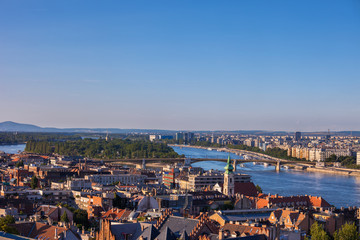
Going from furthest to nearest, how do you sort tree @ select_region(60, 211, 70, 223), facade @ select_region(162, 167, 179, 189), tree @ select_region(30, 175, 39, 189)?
1. facade @ select_region(162, 167, 179, 189)
2. tree @ select_region(30, 175, 39, 189)
3. tree @ select_region(60, 211, 70, 223)

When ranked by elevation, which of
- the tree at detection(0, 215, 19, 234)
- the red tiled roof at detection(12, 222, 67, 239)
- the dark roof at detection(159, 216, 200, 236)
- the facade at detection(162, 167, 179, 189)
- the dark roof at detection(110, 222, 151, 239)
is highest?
the dark roof at detection(159, 216, 200, 236)

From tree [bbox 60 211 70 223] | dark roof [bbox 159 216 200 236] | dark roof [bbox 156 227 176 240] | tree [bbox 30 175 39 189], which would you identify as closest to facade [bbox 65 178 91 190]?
tree [bbox 30 175 39 189]

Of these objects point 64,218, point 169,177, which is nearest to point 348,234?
point 64,218

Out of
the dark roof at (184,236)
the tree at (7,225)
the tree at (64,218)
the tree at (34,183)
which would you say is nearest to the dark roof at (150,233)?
the dark roof at (184,236)

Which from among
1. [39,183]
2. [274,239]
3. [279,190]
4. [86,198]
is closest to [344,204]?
[279,190]

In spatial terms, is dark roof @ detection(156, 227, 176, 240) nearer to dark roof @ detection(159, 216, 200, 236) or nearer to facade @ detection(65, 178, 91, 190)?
dark roof @ detection(159, 216, 200, 236)

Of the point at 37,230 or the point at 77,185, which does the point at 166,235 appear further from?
the point at 77,185

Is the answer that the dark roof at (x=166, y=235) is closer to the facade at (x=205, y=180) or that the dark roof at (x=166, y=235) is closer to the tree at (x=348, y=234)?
the tree at (x=348, y=234)

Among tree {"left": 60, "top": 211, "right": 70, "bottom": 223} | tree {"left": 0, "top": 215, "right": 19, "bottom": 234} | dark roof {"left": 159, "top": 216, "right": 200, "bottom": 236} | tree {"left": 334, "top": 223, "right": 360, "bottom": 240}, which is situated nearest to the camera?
dark roof {"left": 159, "top": 216, "right": 200, "bottom": 236}

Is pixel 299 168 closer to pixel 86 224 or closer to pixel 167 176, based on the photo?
pixel 167 176
